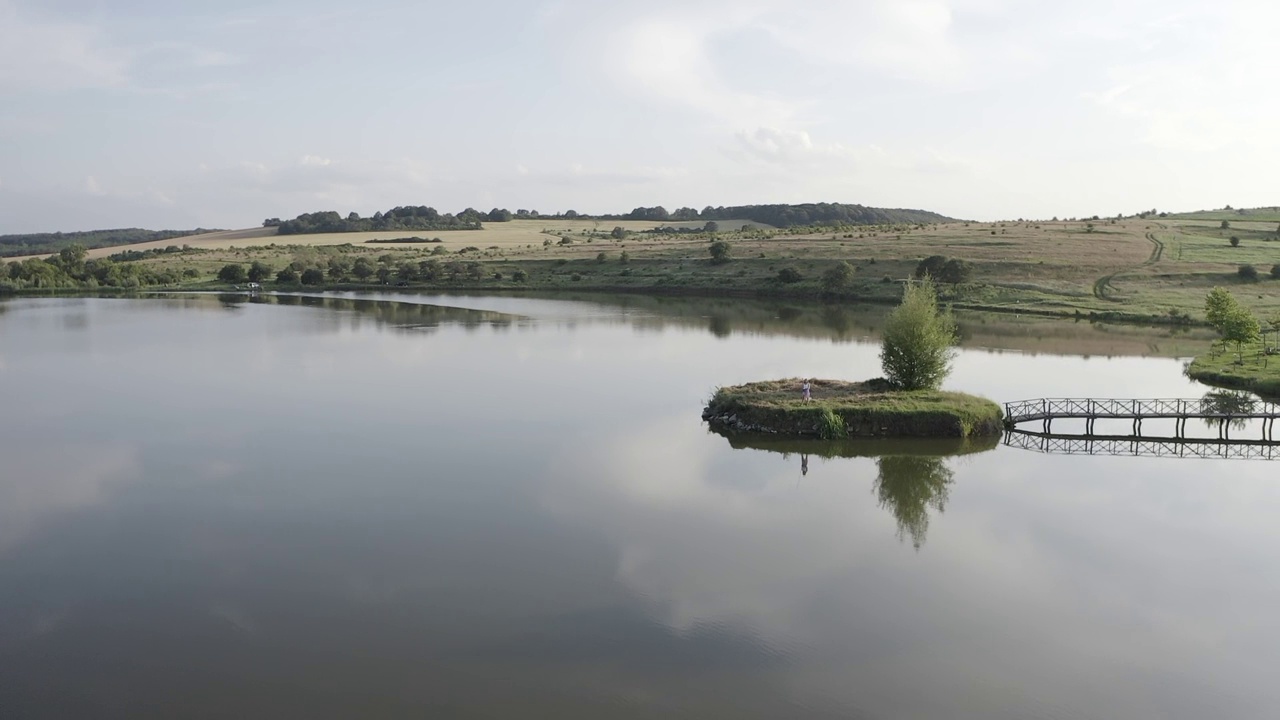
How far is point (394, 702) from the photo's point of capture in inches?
514

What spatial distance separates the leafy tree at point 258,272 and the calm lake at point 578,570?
75.1 m

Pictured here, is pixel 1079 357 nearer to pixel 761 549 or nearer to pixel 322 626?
pixel 761 549

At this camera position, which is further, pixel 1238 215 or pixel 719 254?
pixel 1238 215

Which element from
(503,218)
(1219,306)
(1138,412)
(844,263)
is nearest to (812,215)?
(503,218)

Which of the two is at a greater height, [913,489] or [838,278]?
[838,278]

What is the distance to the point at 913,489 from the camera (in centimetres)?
2330

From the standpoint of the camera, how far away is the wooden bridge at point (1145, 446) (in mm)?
27328

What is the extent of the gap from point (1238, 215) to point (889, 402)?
120 meters

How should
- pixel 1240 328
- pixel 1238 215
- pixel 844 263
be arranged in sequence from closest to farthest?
pixel 1240 328 < pixel 844 263 < pixel 1238 215

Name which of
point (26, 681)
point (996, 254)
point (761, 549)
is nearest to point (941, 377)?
point (761, 549)

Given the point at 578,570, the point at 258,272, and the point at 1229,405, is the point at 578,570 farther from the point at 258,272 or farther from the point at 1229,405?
the point at 258,272

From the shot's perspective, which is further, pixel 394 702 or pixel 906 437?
pixel 906 437

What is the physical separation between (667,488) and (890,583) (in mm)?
6839

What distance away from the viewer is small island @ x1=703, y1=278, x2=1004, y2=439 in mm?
28250
